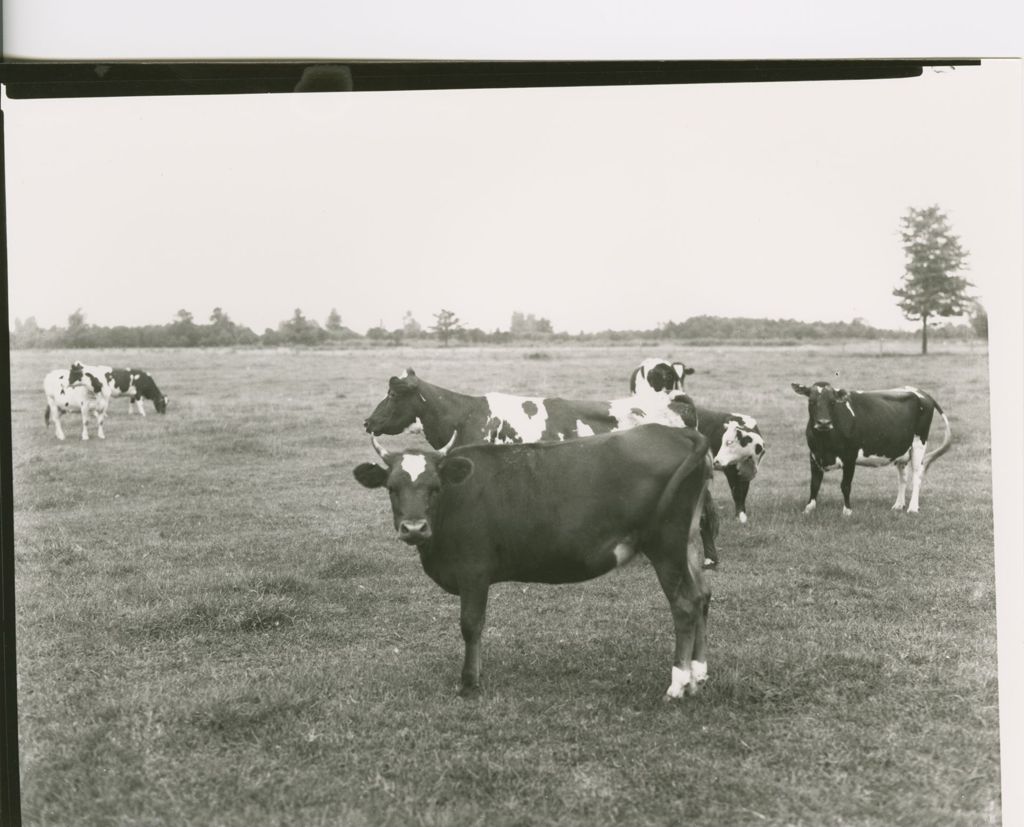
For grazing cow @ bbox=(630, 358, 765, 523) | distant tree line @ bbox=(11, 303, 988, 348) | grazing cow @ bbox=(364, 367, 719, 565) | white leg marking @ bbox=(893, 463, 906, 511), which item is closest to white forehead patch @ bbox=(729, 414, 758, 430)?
grazing cow @ bbox=(630, 358, 765, 523)

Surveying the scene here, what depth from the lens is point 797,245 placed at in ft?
11.9

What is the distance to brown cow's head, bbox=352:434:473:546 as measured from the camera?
3117mm

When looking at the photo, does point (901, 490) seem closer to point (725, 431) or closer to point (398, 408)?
point (725, 431)

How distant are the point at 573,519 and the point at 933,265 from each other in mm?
1771

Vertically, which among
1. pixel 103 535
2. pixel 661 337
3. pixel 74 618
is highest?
pixel 661 337

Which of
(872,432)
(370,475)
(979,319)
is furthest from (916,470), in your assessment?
(370,475)

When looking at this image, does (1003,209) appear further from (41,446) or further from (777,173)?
(41,446)

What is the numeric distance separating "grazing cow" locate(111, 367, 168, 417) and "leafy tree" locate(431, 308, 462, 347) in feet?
3.58

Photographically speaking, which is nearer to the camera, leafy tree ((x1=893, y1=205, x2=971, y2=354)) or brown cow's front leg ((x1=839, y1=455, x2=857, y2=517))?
leafy tree ((x1=893, y1=205, x2=971, y2=354))

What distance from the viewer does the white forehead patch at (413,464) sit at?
10.5 ft

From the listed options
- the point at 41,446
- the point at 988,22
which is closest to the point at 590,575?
the point at 41,446

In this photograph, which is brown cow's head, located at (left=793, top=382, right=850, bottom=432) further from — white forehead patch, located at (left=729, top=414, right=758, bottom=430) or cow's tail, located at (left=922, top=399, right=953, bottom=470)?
cow's tail, located at (left=922, top=399, right=953, bottom=470)

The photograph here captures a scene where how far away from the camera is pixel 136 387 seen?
341 centimetres

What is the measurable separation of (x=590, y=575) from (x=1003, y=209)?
220 centimetres
